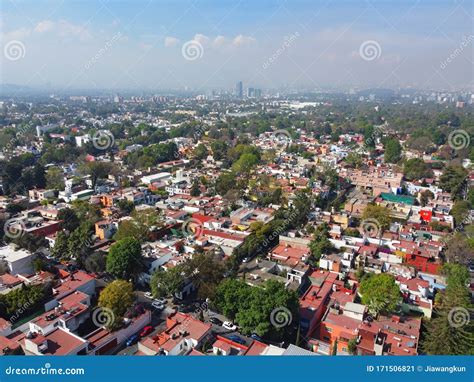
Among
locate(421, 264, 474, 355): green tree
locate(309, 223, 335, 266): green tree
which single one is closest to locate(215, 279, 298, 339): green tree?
locate(421, 264, 474, 355): green tree

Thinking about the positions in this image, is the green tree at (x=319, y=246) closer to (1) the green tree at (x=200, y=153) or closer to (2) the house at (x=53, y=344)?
(2) the house at (x=53, y=344)

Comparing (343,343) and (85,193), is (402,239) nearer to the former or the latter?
(343,343)

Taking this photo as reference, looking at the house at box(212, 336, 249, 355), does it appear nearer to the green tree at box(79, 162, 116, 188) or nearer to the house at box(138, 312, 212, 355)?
the house at box(138, 312, 212, 355)

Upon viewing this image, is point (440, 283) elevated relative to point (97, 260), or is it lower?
lower

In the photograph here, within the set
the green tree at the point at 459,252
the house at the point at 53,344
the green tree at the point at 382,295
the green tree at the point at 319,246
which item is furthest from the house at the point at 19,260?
the green tree at the point at 459,252

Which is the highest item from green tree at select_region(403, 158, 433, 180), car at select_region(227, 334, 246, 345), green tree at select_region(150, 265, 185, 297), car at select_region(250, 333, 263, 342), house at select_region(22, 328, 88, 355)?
green tree at select_region(403, 158, 433, 180)

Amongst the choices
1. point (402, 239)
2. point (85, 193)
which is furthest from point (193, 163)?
point (402, 239)
